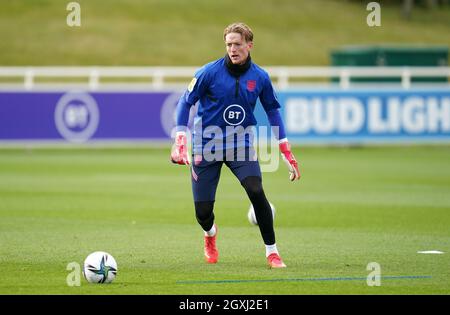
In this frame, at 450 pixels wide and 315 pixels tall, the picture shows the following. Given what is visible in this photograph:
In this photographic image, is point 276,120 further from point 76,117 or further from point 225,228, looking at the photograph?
point 76,117

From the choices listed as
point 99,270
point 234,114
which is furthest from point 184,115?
point 99,270

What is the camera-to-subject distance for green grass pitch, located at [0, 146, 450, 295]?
10266mm

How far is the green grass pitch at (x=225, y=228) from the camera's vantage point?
10.3 metres

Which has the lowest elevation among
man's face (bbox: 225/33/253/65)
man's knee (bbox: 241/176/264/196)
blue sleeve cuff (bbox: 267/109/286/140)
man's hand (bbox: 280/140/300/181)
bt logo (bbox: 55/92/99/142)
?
man's knee (bbox: 241/176/264/196)

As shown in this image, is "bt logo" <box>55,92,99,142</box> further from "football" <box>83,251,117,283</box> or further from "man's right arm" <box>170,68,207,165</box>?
"football" <box>83,251,117,283</box>

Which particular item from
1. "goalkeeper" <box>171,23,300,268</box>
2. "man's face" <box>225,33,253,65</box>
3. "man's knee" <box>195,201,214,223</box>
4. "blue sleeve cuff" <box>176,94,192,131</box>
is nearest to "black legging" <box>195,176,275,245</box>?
"goalkeeper" <box>171,23,300,268</box>

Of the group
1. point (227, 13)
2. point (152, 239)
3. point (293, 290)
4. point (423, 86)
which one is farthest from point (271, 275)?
point (227, 13)

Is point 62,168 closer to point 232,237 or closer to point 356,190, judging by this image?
point 356,190

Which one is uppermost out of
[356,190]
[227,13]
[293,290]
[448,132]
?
[227,13]

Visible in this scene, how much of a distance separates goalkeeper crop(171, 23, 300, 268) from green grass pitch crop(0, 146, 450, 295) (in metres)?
0.67

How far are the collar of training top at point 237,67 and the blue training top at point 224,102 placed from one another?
38 mm

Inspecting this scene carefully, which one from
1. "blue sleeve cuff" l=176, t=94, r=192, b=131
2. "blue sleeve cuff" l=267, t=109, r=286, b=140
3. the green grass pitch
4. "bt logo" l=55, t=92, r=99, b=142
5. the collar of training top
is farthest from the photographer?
"bt logo" l=55, t=92, r=99, b=142

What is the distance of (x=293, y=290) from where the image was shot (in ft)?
31.9

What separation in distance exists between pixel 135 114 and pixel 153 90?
79 cm
